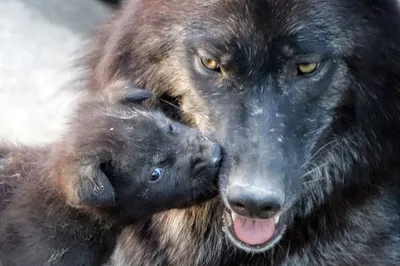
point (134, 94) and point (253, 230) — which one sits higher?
point (134, 94)

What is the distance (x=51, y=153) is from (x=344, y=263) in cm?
118

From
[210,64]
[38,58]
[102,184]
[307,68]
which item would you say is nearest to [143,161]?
[102,184]

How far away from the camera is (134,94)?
3336 mm

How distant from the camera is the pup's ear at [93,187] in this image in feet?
9.77

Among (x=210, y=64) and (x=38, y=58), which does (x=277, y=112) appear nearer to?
(x=210, y=64)

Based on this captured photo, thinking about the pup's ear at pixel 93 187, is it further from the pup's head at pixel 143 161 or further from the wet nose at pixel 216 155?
the wet nose at pixel 216 155

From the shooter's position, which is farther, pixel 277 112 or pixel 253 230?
pixel 253 230

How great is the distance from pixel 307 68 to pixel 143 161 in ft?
2.00

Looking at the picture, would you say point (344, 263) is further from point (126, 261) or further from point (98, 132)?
point (98, 132)

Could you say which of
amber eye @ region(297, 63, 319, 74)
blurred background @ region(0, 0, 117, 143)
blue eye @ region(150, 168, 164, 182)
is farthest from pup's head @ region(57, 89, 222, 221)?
blurred background @ region(0, 0, 117, 143)

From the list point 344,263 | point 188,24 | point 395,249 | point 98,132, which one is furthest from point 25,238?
point 395,249

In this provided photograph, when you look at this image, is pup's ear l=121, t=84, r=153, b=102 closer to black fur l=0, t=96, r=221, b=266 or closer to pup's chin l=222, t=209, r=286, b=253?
black fur l=0, t=96, r=221, b=266

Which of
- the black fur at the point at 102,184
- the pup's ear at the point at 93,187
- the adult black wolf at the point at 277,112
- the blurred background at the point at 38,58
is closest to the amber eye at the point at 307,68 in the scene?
the adult black wolf at the point at 277,112

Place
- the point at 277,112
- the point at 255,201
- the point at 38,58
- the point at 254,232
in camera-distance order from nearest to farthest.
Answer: the point at 255,201, the point at 277,112, the point at 254,232, the point at 38,58
